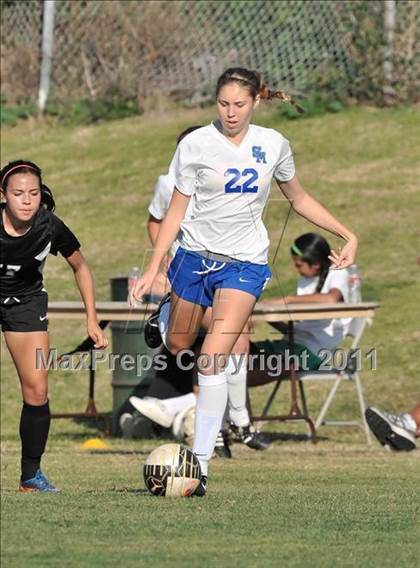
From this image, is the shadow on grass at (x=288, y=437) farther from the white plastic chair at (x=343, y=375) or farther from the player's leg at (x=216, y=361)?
the player's leg at (x=216, y=361)

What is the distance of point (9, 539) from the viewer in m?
5.62

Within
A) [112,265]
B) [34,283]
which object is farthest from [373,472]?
[112,265]

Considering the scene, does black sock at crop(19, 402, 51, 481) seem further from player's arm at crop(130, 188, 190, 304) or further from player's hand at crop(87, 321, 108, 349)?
player's arm at crop(130, 188, 190, 304)

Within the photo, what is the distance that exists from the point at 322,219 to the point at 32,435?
1926mm

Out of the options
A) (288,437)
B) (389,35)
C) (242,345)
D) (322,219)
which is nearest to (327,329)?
(288,437)

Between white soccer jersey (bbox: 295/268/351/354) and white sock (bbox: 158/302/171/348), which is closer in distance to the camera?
white sock (bbox: 158/302/171/348)

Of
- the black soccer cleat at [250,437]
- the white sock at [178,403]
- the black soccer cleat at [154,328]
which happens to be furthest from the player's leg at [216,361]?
the white sock at [178,403]

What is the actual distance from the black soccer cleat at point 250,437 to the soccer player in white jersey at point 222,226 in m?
2.51

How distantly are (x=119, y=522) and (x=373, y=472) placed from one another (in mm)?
3438

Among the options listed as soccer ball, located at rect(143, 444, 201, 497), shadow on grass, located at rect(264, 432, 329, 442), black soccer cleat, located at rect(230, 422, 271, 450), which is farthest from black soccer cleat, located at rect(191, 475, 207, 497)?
shadow on grass, located at rect(264, 432, 329, 442)

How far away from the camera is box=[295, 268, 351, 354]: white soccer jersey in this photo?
11.9 metres

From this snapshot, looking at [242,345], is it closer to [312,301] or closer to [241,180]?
[312,301]

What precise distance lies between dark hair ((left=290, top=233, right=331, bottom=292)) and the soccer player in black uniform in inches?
168

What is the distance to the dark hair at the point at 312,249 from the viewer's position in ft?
38.7
